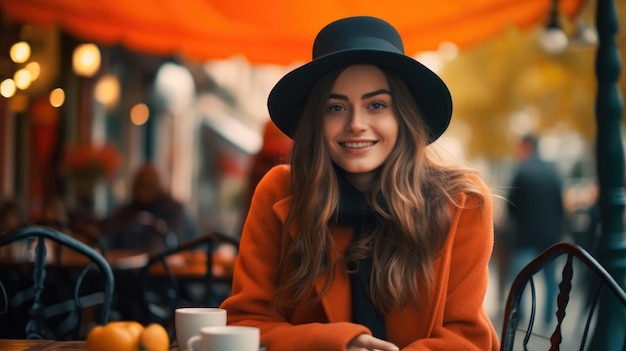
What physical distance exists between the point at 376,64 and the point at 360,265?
0.62 metres

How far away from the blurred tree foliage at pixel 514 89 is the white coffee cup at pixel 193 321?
55.4 feet

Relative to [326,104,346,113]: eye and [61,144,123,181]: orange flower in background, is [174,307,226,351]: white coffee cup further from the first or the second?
[61,144,123,181]: orange flower in background

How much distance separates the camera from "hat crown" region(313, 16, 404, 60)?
3090 millimetres

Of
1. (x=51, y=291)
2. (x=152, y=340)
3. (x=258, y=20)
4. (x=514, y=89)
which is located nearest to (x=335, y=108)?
(x=152, y=340)

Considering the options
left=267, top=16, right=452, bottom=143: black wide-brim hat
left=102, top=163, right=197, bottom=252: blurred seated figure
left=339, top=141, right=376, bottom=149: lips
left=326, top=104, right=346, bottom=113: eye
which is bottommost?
left=102, top=163, right=197, bottom=252: blurred seated figure

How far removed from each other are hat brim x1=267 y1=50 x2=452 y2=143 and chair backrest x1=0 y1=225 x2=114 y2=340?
0.90 meters

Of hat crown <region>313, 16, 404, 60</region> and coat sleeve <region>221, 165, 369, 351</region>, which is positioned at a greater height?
hat crown <region>313, 16, 404, 60</region>

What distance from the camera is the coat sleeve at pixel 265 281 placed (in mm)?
2803

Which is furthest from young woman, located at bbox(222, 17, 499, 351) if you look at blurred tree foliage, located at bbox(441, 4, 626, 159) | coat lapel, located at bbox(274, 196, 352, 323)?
blurred tree foliage, located at bbox(441, 4, 626, 159)

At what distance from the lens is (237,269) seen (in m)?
3.17

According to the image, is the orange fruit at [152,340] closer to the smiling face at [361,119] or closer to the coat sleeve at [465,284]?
the coat sleeve at [465,284]

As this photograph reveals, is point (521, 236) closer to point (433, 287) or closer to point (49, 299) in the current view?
point (49, 299)

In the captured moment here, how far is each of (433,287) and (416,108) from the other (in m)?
0.60

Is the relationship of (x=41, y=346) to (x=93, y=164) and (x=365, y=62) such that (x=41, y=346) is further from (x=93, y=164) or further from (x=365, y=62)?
(x=93, y=164)
